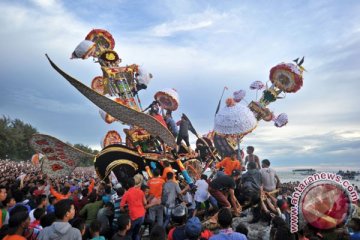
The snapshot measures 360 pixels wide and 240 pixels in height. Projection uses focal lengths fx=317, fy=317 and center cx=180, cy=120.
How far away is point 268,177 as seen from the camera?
26.0 feet

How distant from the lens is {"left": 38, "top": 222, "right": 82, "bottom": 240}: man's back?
347 cm

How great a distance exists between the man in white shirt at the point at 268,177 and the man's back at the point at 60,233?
215 inches

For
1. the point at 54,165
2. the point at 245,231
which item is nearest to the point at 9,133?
the point at 54,165

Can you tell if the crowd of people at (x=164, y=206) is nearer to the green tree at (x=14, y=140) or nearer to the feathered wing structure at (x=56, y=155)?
the feathered wing structure at (x=56, y=155)

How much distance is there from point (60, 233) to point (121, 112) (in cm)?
525

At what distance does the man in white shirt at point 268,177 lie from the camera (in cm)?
790

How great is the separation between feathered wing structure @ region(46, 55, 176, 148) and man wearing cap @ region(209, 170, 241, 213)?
227 cm

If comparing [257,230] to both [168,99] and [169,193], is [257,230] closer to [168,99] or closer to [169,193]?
[169,193]

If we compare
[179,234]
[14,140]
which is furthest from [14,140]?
[179,234]

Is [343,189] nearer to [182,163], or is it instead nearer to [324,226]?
[324,226]

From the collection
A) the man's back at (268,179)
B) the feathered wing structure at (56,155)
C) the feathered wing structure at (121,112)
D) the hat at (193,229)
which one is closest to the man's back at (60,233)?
the hat at (193,229)

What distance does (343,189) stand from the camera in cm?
338

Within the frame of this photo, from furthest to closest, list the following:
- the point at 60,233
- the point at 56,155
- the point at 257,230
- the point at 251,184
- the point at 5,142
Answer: the point at 5,142 → the point at 56,155 → the point at 251,184 → the point at 257,230 → the point at 60,233

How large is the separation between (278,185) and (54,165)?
8095mm
